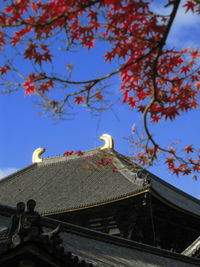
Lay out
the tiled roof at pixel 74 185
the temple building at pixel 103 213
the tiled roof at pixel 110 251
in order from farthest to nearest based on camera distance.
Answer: the tiled roof at pixel 74 185 < the tiled roof at pixel 110 251 < the temple building at pixel 103 213

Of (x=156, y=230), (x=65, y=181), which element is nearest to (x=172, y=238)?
(x=156, y=230)

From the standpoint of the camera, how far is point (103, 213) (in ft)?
76.1

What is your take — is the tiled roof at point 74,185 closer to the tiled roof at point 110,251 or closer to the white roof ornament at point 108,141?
the white roof ornament at point 108,141

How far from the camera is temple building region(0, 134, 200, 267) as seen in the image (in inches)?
465

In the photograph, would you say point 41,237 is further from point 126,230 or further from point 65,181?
point 65,181

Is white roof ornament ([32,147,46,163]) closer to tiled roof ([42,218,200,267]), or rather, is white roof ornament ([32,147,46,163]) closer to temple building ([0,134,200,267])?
temple building ([0,134,200,267])

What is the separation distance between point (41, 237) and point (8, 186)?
23.4m

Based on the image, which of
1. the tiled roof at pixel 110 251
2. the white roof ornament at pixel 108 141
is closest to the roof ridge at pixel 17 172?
the white roof ornament at pixel 108 141

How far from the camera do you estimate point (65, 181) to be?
3083cm

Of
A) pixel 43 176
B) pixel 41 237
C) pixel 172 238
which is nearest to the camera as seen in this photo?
pixel 41 237

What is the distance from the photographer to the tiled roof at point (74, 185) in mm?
27103

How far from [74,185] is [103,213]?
6783mm

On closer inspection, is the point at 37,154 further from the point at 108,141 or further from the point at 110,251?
the point at 110,251

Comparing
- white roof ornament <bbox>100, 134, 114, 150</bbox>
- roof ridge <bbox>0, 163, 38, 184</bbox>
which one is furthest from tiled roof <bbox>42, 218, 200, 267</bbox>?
roof ridge <bbox>0, 163, 38, 184</bbox>
